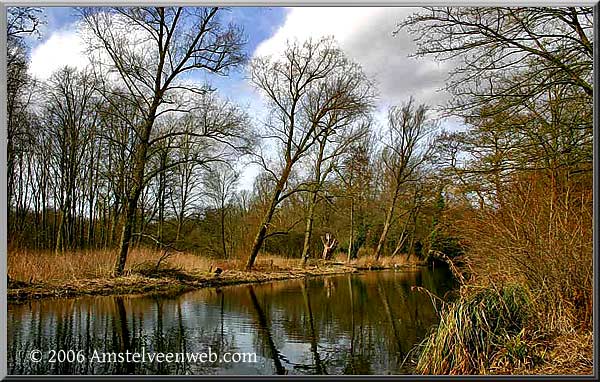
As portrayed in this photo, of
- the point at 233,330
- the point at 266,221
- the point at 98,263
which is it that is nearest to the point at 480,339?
the point at 233,330

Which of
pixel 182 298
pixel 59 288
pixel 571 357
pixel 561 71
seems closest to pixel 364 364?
pixel 571 357

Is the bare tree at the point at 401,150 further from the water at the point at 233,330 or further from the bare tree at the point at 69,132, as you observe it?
the bare tree at the point at 69,132

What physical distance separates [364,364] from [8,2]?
359cm

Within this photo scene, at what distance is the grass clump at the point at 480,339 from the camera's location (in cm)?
400

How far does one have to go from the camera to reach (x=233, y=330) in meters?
4.76

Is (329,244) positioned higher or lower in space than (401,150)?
lower

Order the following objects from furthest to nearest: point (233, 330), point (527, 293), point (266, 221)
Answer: point (266, 221) < point (233, 330) < point (527, 293)

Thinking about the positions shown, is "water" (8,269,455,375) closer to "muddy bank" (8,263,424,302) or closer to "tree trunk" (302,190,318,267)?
"muddy bank" (8,263,424,302)

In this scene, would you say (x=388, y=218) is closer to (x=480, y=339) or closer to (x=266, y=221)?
(x=266, y=221)

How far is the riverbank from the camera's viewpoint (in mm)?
5516

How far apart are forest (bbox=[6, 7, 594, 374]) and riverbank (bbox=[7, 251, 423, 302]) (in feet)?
0.10

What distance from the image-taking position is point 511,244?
4855 mm

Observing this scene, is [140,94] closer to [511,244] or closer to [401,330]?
[401,330]

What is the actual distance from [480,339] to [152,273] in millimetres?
4331
